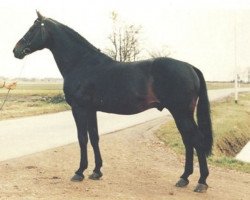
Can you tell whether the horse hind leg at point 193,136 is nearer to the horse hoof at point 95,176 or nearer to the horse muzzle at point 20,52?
the horse hoof at point 95,176

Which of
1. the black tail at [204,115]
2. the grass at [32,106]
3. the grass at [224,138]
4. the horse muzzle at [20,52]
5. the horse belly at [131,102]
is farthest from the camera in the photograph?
the grass at [32,106]

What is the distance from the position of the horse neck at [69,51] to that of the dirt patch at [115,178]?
2189 mm

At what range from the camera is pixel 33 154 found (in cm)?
1141

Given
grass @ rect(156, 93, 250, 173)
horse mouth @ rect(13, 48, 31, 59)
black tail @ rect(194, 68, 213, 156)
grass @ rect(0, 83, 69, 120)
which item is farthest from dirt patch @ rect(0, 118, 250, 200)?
grass @ rect(0, 83, 69, 120)

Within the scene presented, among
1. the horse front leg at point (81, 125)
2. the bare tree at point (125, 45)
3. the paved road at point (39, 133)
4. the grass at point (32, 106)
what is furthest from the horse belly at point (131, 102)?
the bare tree at point (125, 45)

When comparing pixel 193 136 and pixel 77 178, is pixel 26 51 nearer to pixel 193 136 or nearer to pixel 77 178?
pixel 77 178

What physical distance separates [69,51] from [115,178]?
2.72 metres

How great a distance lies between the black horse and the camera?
777cm

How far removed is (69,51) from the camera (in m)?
8.52

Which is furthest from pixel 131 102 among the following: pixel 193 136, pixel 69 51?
pixel 69 51

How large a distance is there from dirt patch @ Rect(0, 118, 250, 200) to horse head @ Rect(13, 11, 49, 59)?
251 centimetres

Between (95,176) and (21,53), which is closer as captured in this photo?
(21,53)

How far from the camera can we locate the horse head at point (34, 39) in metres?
8.35

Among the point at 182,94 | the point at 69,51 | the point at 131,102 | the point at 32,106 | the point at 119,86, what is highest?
the point at 69,51
